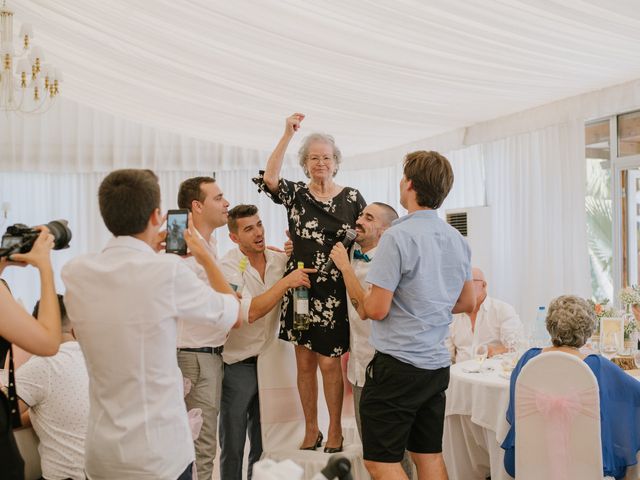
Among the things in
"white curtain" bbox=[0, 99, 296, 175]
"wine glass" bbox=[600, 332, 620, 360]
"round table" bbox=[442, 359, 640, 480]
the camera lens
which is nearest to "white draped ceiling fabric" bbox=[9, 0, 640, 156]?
"white curtain" bbox=[0, 99, 296, 175]

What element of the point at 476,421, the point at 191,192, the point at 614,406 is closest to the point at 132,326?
the point at 191,192

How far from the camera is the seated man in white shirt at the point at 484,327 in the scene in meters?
4.72

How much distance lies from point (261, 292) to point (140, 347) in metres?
1.56

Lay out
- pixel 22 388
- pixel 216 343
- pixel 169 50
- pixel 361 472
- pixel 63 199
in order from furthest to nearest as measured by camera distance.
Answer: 1. pixel 63 199
2. pixel 169 50
3. pixel 361 472
4. pixel 216 343
5. pixel 22 388

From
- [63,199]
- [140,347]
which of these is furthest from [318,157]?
[63,199]

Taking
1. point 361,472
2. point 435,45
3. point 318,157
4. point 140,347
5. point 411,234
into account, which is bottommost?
point 361,472

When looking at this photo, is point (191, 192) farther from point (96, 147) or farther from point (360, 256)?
point (96, 147)

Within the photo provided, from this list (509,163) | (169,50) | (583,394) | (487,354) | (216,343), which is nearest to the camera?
(583,394)

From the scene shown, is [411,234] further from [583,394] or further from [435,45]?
[435,45]

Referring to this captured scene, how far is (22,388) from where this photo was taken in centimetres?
259

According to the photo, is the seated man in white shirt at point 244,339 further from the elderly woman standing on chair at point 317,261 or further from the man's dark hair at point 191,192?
the man's dark hair at point 191,192

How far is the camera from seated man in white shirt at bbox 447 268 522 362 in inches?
186

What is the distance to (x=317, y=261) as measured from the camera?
3396mm

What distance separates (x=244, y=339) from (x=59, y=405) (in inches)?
38.0
